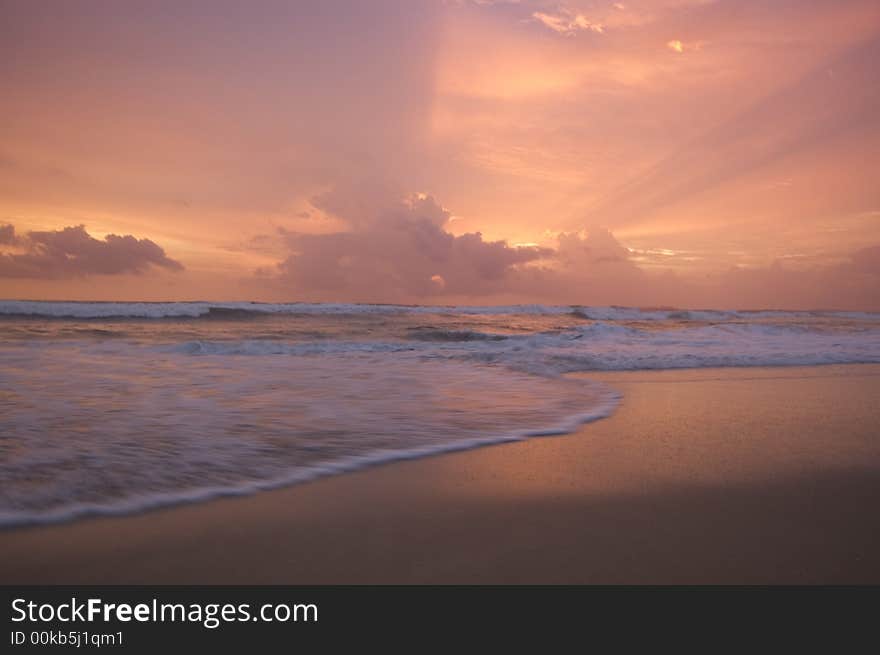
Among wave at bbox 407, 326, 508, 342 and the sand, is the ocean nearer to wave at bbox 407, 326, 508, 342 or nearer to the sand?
the sand

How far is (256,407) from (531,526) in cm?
319

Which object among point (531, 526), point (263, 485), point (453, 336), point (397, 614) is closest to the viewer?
point (397, 614)

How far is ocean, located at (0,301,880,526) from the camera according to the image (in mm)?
2750

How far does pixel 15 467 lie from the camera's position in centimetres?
283

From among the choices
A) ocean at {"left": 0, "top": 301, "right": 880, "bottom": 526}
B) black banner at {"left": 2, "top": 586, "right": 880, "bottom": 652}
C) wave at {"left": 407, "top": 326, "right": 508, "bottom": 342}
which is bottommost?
black banner at {"left": 2, "top": 586, "right": 880, "bottom": 652}

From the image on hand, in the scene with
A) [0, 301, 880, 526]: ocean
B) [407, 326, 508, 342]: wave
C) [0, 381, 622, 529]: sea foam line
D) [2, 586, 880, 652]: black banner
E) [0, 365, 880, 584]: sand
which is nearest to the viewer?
[2, 586, 880, 652]: black banner

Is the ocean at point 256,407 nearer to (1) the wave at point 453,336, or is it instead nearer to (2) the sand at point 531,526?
(2) the sand at point 531,526

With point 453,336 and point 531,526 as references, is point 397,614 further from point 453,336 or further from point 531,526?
point 453,336

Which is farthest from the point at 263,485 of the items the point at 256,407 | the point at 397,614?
the point at 256,407

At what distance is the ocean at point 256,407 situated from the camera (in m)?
2.75

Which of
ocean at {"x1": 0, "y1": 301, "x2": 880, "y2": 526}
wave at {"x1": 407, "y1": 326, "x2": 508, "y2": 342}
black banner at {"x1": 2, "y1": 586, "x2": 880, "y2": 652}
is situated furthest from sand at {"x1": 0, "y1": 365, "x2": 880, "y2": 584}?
wave at {"x1": 407, "y1": 326, "x2": 508, "y2": 342}

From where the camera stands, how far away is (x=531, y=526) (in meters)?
2.20

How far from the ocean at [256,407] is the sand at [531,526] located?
31cm

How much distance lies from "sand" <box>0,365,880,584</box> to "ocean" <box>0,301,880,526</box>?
0.31 m
